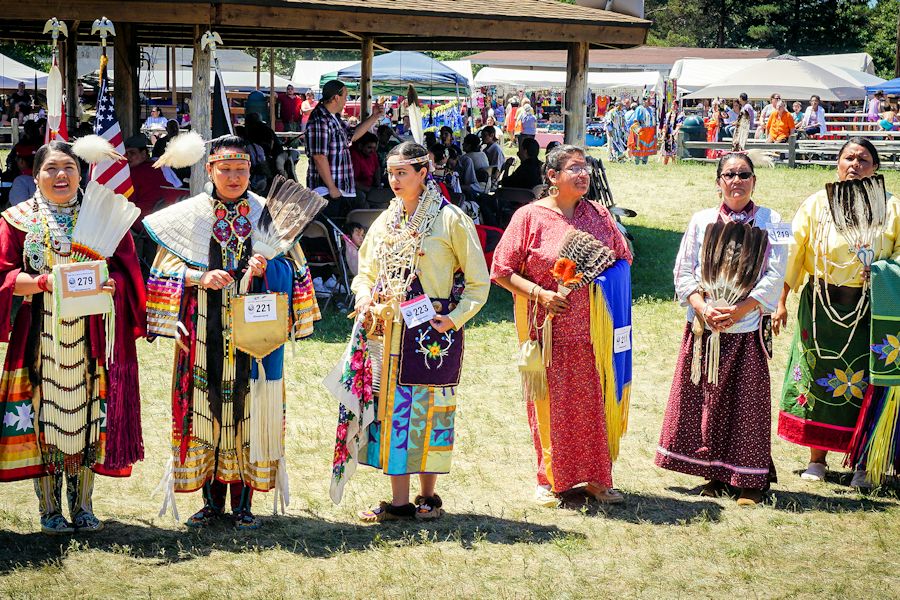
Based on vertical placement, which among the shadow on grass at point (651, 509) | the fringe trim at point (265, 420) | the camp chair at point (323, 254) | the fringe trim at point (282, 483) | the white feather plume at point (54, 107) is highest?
the white feather plume at point (54, 107)

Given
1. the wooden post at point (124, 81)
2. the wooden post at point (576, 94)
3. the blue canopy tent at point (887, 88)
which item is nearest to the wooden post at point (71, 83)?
the wooden post at point (124, 81)

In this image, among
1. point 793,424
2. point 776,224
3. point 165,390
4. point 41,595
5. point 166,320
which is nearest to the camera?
point 41,595

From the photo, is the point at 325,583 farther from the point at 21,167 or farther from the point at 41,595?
the point at 21,167

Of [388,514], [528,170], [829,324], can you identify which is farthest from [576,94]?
[388,514]

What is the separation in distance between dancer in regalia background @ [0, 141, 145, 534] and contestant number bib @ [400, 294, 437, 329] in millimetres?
1095

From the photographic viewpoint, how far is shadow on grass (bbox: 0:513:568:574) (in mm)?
4141

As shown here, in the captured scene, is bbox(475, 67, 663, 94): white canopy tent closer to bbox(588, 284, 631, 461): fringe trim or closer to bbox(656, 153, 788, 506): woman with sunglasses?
bbox(656, 153, 788, 506): woman with sunglasses

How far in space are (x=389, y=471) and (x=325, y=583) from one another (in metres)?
0.65

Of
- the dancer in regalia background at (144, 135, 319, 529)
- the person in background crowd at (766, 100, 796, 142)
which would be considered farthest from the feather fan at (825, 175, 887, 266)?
the person in background crowd at (766, 100, 796, 142)

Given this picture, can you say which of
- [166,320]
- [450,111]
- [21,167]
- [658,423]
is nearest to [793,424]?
[658,423]

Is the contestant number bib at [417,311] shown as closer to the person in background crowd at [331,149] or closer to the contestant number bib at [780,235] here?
the contestant number bib at [780,235]

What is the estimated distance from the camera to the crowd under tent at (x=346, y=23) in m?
8.27

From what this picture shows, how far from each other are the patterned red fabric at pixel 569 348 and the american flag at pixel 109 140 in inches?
72.7

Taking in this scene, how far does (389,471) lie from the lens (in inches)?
173
